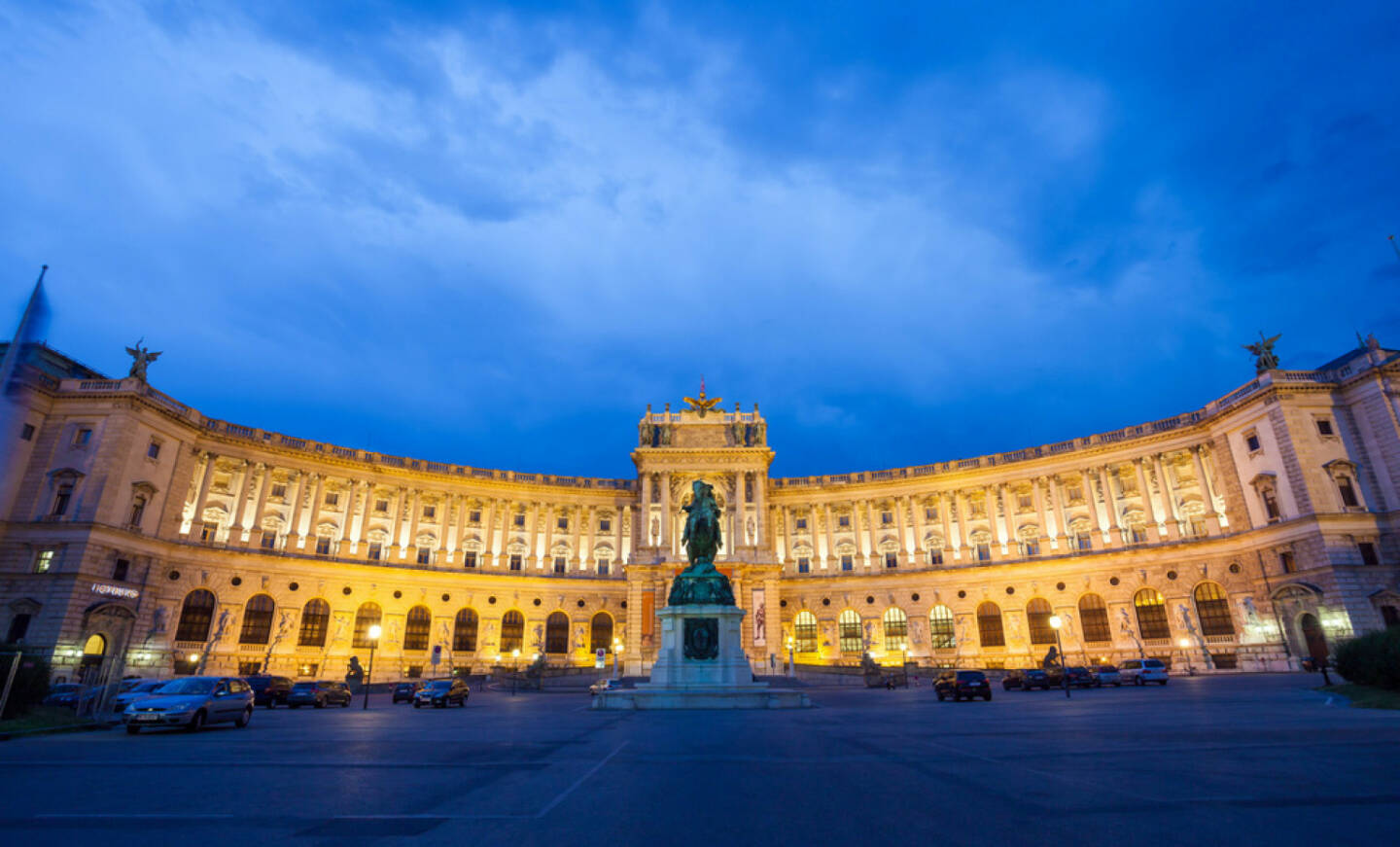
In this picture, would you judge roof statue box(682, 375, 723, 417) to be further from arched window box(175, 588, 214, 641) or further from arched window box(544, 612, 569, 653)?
arched window box(175, 588, 214, 641)

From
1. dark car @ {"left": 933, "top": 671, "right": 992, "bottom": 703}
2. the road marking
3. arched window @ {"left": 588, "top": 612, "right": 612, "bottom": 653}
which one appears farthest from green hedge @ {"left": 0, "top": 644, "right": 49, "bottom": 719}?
arched window @ {"left": 588, "top": 612, "right": 612, "bottom": 653}

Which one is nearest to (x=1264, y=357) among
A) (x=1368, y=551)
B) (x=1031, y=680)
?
(x=1368, y=551)

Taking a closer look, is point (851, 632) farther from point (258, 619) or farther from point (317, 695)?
point (258, 619)

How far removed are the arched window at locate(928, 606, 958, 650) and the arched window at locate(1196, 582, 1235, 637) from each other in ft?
57.0

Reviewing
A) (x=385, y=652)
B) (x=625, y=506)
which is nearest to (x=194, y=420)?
(x=385, y=652)

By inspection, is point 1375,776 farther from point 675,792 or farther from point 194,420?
point 194,420

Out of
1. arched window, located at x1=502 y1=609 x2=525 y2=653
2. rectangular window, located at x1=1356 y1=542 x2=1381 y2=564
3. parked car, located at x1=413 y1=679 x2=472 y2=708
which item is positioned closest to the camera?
parked car, located at x1=413 y1=679 x2=472 y2=708

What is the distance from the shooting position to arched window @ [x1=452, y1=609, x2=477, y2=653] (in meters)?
59.0

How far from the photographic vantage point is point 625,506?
6856cm

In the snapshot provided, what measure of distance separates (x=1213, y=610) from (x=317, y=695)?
55.0 m

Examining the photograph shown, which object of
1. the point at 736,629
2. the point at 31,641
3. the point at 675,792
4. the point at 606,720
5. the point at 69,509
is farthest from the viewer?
the point at 69,509

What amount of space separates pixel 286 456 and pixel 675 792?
59421 mm

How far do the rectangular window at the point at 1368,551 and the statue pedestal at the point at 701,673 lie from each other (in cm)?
→ 3919

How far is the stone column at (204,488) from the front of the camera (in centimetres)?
5150
